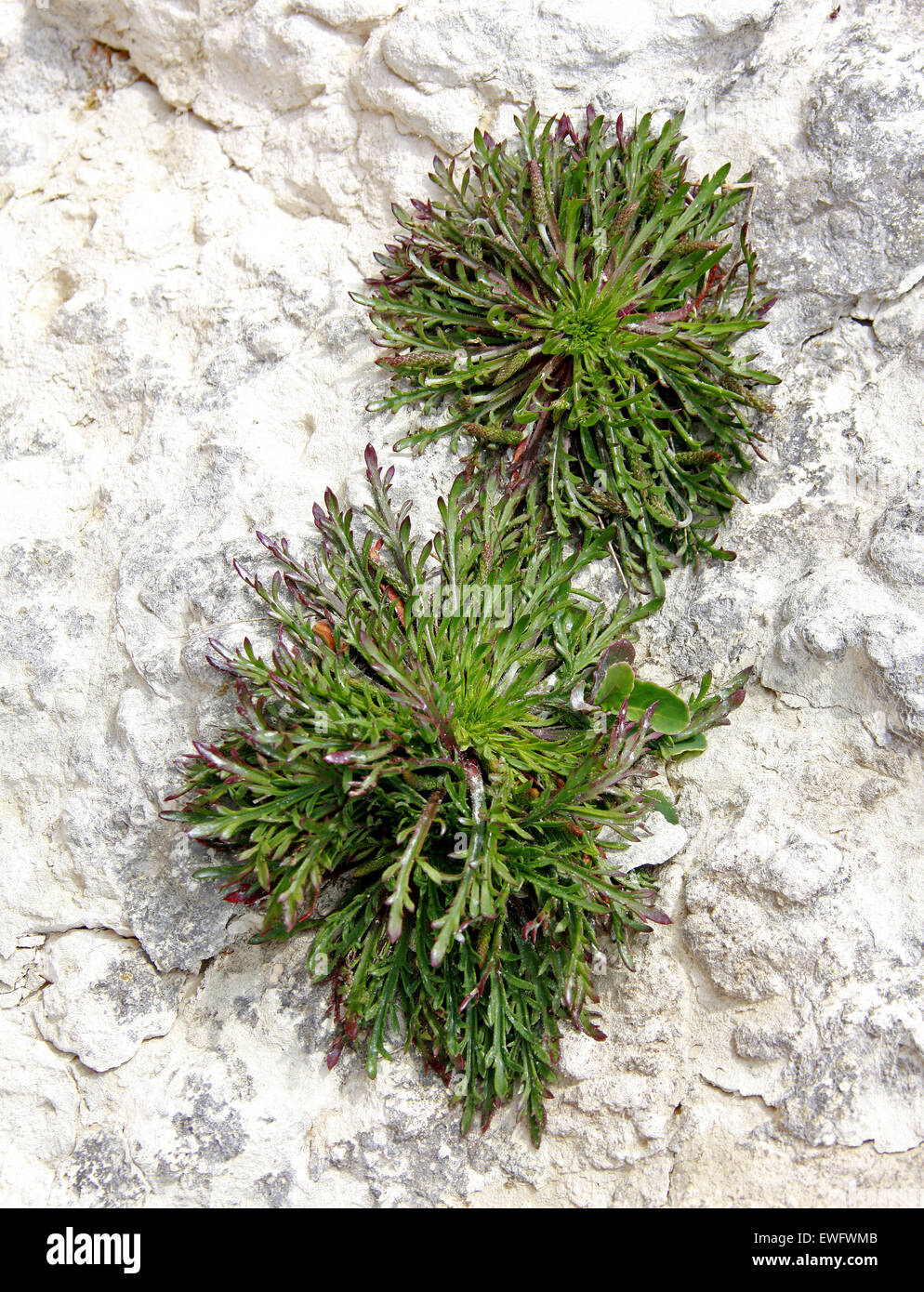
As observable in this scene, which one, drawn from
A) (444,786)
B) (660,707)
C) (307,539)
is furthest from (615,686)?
(307,539)

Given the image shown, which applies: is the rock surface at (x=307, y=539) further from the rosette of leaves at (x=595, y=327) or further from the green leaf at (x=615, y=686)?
the green leaf at (x=615, y=686)

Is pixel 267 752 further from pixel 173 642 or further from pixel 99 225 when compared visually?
pixel 99 225

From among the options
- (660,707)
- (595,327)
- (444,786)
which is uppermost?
(595,327)

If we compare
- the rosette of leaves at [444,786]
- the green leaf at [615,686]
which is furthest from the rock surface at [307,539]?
the green leaf at [615,686]

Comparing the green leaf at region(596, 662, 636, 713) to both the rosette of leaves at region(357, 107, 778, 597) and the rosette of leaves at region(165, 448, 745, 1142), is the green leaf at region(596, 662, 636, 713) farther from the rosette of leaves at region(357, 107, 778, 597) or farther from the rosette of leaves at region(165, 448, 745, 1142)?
the rosette of leaves at region(357, 107, 778, 597)

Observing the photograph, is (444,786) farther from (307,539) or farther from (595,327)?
(595,327)

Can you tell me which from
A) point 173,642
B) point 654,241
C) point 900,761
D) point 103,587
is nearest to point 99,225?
point 103,587
